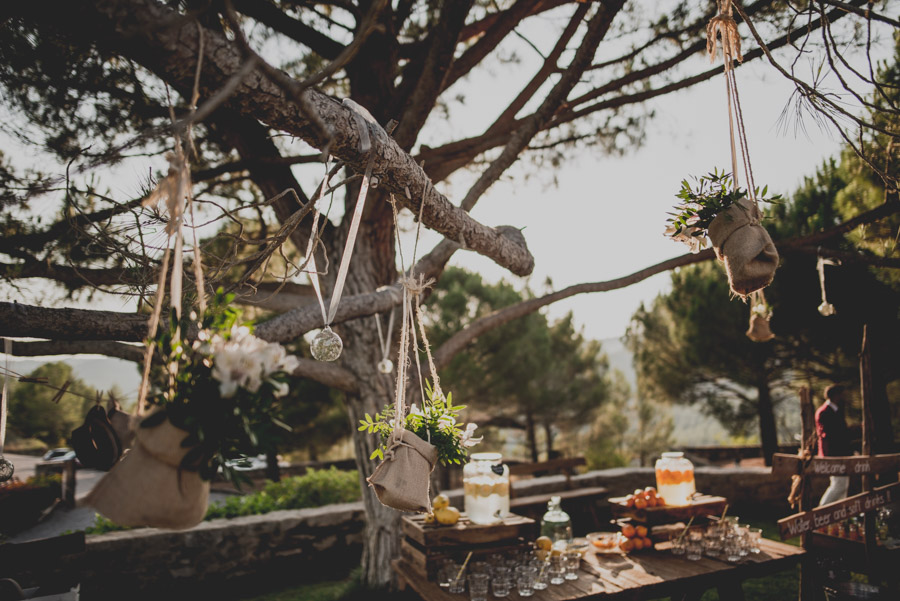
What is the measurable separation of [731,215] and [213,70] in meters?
1.54

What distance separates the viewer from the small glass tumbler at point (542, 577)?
2.64 metres

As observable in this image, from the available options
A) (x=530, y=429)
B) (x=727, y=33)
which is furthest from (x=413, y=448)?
(x=530, y=429)

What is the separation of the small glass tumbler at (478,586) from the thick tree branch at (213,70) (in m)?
1.72

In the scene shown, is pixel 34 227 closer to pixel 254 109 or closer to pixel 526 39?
pixel 254 109

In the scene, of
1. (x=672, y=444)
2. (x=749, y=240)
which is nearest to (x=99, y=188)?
(x=749, y=240)

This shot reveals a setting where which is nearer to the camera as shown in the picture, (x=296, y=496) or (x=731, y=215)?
(x=731, y=215)

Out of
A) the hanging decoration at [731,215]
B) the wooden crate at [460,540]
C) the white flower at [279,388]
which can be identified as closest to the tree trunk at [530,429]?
the wooden crate at [460,540]

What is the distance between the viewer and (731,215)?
175 centimetres

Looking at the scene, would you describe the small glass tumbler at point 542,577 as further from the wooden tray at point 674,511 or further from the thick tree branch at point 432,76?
the thick tree branch at point 432,76

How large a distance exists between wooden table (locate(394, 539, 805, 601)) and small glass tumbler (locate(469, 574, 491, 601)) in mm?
63

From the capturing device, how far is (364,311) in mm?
2961

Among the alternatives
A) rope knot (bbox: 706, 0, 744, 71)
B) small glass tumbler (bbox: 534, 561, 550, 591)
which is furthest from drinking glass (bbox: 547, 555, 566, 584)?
rope knot (bbox: 706, 0, 744, 71)

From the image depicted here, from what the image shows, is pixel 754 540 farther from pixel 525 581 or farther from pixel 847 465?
pixel 525 581

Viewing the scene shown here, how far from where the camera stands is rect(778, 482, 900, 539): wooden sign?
9.67 feet
